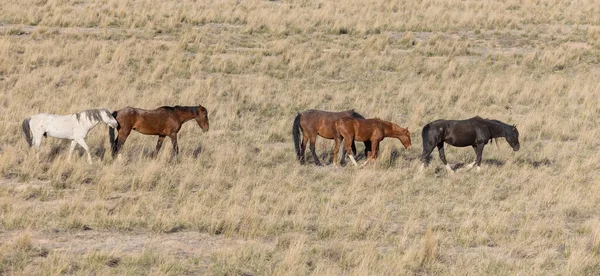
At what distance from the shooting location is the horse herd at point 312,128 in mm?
→ 13641

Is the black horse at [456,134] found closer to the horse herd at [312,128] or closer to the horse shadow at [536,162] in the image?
the horse herd at [312,128]

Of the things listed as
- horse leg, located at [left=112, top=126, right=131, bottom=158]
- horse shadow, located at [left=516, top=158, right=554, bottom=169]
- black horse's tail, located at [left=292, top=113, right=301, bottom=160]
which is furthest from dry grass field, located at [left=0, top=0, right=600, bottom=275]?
black horse's tail, located at [left=292, top=113, right=301, bottom=160]

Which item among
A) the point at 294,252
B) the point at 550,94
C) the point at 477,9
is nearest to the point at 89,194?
the point at 294,252

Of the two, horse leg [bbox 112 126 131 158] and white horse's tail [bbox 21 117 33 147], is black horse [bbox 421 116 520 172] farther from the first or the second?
white horse's tail [bbox 21 117 33 147]

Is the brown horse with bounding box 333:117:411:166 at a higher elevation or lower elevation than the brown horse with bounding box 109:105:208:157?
lower

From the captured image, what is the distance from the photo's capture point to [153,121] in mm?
14031

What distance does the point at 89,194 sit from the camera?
11977mm

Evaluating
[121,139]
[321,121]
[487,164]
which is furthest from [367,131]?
[121,139]

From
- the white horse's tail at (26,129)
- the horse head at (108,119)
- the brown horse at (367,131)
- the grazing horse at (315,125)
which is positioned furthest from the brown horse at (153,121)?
the brown horse at (367,131)

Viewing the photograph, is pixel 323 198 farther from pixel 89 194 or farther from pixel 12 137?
pixel 12 137

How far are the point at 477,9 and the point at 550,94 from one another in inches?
619

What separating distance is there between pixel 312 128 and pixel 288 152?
1269 mm

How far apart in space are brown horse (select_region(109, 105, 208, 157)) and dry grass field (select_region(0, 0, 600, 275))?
0.38m

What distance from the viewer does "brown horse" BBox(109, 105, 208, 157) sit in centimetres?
1384
